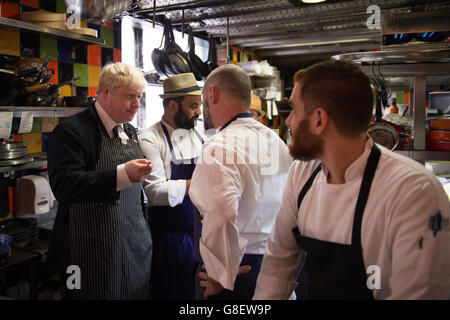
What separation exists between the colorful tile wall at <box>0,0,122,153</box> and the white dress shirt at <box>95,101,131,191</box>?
2.89 feet

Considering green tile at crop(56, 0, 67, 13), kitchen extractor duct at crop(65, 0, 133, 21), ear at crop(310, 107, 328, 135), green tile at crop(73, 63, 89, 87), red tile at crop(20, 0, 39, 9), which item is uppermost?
green tile at crop(56, 0, 67, 13)

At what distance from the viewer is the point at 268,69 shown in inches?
216

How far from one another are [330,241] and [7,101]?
1.96m

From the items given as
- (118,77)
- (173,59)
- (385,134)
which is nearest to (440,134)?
(385,134)

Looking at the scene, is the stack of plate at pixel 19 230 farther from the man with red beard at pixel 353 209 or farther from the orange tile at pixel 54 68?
the man with red beard at pixel 353 209

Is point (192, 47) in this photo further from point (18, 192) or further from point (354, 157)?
point (354, 157)

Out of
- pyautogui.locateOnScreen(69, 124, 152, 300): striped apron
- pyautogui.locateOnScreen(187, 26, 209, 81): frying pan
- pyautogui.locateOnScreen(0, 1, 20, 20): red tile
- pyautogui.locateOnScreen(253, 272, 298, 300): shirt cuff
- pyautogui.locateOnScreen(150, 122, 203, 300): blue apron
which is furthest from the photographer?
pyautogui.locateOnScreen(187, 26, 209, 81): frying pan

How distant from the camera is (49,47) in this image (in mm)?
2727

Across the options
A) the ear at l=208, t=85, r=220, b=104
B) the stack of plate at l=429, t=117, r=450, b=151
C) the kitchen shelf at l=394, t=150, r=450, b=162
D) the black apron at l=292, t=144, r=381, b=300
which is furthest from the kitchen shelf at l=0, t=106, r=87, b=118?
the stack of plate at l=429, t=117, r=450, b=151

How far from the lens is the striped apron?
178cm

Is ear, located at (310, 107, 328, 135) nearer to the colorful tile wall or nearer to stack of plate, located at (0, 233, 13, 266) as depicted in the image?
stack of plate, located at (0, 233, 13, 266)

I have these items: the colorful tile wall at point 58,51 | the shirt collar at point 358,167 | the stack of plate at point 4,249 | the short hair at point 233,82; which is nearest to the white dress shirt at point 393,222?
the shirt collar at point 358,167

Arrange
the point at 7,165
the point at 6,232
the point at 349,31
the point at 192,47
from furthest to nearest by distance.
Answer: the point at 349,31 → the point at 192,47 → the point at 6,232 → the point at 7,165
